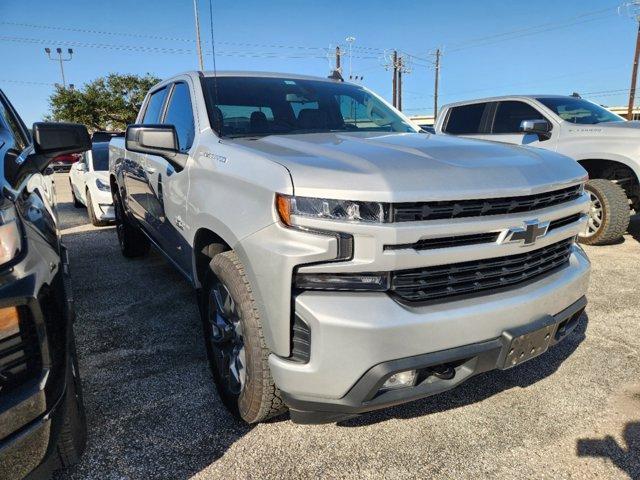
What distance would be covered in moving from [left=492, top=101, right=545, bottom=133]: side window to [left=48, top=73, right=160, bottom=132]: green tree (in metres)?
36.3

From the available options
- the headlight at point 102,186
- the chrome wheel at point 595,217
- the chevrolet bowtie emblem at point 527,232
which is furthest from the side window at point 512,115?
the headlight at point 102,186

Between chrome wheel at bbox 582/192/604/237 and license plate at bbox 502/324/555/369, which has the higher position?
license plate at bbox 502/324/555/369

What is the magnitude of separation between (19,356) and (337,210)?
1.09 m

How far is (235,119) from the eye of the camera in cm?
281

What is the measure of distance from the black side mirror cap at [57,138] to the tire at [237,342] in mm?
930

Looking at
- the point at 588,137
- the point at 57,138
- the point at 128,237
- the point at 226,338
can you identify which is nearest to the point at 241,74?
the point at 57,138

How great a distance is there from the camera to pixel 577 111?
6129mm

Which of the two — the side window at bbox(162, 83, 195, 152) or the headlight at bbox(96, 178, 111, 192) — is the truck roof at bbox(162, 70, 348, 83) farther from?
the headlight at bbox(96, 178, 111, 192)

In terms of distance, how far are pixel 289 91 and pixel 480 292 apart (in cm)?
206

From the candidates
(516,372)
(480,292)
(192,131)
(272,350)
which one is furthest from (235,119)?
(516,372)

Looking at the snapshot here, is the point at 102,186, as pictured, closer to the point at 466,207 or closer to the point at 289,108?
the point at 289,108

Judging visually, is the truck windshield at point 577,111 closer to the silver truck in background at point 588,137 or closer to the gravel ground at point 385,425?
the silver truck in background at point 588,137

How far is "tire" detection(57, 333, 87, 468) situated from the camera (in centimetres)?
147

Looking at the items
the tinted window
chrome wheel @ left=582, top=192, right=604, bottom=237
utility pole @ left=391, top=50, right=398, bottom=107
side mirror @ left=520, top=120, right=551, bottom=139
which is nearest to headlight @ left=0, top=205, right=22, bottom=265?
side mirror @ left=520, top=120, right=551, bottom=139
